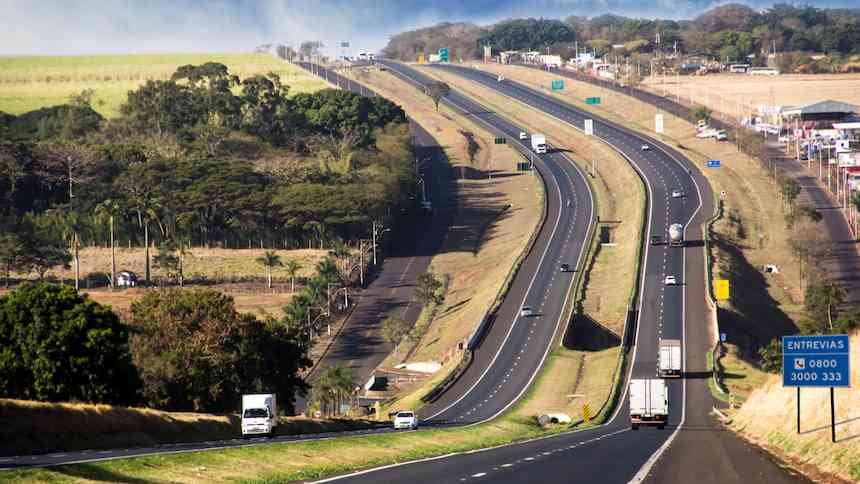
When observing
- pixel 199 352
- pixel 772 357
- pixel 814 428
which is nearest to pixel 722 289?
pixel 772 357

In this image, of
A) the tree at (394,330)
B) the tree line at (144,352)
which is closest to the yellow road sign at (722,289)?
the tree at (394,330)

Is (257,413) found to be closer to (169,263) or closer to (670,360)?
(670,360)

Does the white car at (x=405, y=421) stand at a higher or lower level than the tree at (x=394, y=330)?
higher

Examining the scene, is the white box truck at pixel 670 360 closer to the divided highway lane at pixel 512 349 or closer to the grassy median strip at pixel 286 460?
the divided highway lane at pixel 512 349

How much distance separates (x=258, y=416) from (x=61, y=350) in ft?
61.4

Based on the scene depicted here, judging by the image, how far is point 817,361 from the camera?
51844 millimetres

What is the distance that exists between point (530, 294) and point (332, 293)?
27642 mm

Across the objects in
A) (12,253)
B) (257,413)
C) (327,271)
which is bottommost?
(327,271)

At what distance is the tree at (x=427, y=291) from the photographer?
187625mm

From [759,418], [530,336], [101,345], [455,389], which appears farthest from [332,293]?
[759,418]

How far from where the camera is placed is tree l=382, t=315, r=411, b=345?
554 feet

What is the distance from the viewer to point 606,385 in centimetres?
13100

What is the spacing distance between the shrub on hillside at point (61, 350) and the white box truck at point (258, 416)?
15.6 metres

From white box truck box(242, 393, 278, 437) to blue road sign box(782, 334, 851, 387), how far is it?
105 feet
